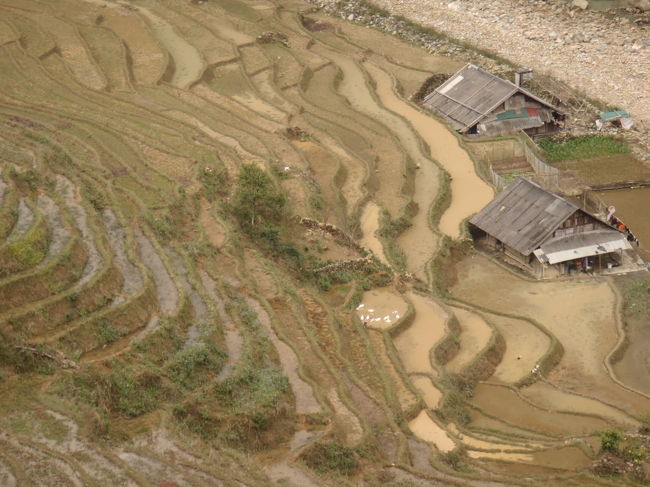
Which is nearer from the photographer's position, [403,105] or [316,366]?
[316,366]

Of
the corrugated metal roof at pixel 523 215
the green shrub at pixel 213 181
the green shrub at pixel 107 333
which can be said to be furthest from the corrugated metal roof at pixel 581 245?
the green shrub at pixel 107 333

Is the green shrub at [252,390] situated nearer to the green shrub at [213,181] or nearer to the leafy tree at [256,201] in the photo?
the leafy tree at [256,201]

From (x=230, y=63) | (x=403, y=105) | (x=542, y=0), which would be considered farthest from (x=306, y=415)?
(x=542, y=0)

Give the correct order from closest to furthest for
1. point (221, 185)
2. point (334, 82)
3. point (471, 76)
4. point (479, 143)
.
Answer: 1. point (221, 185)
2. point (479, 143)
3. point (471, 76)
4. point (334, 82)

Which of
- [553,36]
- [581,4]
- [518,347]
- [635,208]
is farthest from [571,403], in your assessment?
[581,4]

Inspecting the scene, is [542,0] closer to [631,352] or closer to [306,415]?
[631,352]

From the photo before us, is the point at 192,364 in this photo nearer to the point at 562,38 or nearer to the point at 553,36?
the point at 562,38
